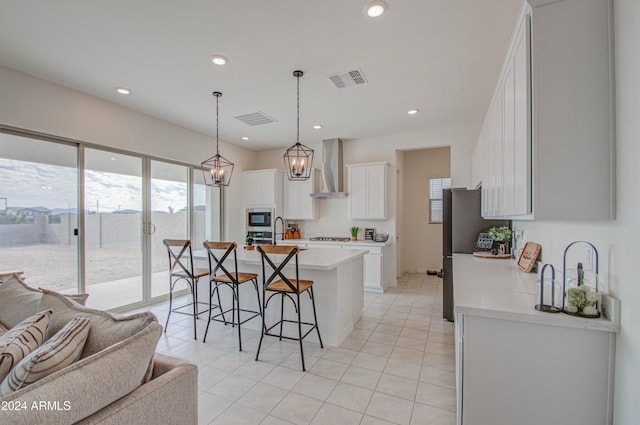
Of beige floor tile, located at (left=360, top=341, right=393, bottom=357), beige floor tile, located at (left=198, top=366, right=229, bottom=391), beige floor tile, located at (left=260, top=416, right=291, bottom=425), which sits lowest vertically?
beige floor tile, located at (left=198, top=366, right=229, bottom=391)

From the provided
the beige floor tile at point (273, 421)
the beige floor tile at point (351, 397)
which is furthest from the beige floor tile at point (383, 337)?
the beige floor tile at point (273, 421)

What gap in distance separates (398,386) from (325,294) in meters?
1.04

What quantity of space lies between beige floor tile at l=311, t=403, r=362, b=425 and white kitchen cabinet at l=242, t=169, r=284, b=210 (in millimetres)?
4336

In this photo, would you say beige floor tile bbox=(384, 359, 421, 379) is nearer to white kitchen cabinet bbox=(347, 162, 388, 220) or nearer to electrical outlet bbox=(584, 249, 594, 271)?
electrical outlet bbox=(584, 249, 594, 271)

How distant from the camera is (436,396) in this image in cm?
211

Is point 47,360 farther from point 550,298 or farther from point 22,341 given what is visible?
point 550,298

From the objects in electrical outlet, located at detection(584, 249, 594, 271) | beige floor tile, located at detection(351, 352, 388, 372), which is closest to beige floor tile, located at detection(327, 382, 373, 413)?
beige floor tile, located at detection(351, 352, 388, 372)

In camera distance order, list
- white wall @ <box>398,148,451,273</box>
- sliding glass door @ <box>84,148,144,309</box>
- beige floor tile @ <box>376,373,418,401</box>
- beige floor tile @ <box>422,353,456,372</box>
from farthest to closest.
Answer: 1. white wall @ <box>398,148,451,273</box>
2. sliding glass door @ <box>84,148,144,309</box>
3. beige floor tile @ <box>422,353,456,372</box>
4. beige floor tile @ <box>376,373,418,401</box>

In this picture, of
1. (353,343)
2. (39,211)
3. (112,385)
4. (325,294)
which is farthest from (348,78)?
(39,211)

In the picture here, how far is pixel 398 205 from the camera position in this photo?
5719 mm

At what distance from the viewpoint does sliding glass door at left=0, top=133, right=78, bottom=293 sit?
3.05 m

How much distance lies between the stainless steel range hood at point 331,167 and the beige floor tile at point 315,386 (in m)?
3.68

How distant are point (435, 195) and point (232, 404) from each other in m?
5.76

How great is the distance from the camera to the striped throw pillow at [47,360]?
875 mm
